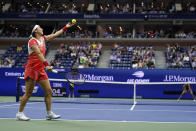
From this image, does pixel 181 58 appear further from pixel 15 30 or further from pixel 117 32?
pixel 15 30

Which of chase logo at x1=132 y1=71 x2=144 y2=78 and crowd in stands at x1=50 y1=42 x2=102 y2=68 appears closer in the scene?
chase logo at x1=132 y1=71 x2=144 y2=78

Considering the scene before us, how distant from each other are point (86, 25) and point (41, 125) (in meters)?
28.7

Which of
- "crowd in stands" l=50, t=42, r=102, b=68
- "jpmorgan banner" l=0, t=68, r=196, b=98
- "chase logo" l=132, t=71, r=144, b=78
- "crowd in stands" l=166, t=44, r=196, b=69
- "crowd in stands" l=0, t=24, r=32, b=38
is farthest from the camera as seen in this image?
"crowd in stands" l=0, t=24, r=32, b=38

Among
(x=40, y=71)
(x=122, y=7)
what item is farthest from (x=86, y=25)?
(x=40, y=71)

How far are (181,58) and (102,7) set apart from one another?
12.0 metres

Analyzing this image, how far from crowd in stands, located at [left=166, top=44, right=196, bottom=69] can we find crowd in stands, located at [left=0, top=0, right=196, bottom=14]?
5.76 m

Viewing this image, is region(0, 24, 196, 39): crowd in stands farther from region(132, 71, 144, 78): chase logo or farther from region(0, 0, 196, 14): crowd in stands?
region(132, 71, 144, 78): chase logo

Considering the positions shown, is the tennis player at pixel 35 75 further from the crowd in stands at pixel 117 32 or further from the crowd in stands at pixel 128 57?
the crowd in stands at pixel 117 32

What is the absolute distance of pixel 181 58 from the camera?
25438 mm

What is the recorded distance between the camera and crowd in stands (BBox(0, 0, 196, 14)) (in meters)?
32.9

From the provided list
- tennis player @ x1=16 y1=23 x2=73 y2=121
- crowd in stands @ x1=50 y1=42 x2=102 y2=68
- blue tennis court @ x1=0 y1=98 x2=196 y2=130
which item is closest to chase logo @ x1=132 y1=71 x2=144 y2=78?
blue tennis court @ x1=0 y1=98 x2=196 y2=130

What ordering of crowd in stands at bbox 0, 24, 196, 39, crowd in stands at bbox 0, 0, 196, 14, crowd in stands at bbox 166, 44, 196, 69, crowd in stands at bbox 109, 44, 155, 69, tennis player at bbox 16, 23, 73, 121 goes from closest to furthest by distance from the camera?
tennis player at bbox 16, 23, 73, 121, crowd in stands at bbox 166, 44, 196, 69, crowd in stands at bbox 109, 44, 155, 69, crowd in stands at bbox 0, 24, 196, 39, crowd in stands at bbox 0, 0, 196, 14

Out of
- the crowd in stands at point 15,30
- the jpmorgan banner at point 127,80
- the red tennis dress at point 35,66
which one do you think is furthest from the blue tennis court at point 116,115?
the crowd in stands at point 15,30

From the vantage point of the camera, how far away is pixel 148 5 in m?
33.7
